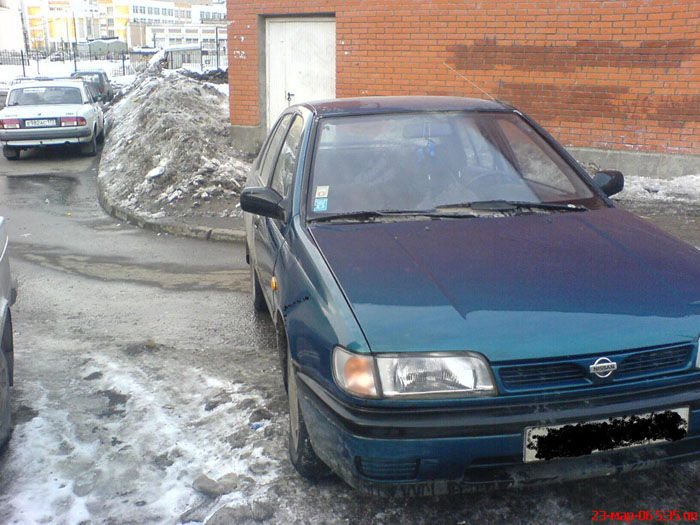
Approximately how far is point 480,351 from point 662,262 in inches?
41.9

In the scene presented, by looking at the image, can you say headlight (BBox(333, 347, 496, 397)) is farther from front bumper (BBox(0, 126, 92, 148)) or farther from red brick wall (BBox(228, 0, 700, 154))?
front bumper (BBox(0, 126, 92, 148))

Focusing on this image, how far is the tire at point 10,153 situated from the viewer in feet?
50.0

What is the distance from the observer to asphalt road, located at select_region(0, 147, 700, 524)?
291cm

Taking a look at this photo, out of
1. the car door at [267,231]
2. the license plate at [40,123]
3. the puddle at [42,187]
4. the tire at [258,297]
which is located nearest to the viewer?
the car door at [267,231]

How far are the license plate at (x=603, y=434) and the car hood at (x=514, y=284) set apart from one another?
0.84 ft

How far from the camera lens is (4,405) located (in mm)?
3400

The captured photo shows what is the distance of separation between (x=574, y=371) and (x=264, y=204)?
183cm

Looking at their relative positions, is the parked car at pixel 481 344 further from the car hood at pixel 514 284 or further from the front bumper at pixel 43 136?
the front bumper at pixel 43 136

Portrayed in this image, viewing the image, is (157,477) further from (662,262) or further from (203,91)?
(203,91)

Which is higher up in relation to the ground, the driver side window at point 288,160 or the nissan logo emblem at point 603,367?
the driver side window at point 288,160

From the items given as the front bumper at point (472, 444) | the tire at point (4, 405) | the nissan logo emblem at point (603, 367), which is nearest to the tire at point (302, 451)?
the front bumper at point (472, 444)

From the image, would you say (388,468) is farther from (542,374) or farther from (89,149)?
(89,149)

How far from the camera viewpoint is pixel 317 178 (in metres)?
3.62

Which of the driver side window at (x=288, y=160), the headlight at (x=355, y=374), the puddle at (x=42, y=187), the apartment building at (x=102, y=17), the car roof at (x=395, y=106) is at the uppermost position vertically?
the apartment building at (x=102, y=17)
